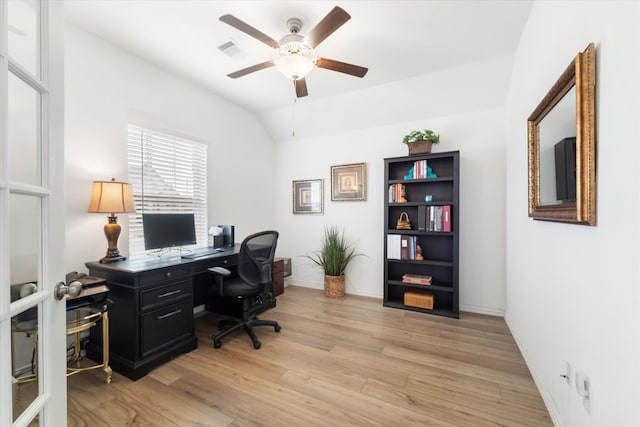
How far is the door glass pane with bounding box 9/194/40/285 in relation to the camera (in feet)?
2.26

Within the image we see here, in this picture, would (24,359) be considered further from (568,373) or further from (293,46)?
(568,373)

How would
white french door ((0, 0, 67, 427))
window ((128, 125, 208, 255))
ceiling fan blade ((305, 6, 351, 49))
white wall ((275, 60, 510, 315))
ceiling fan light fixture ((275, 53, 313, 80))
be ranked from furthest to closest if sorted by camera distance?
white wall ((275, 60, 510, 315)) → window ((128, 125, 208, 255)) → ceiling fan light fixture ((275, 53, 313, 80)) → ceiling fan blade ((305, 6, 351, 49)) → white french door ((0, 0, 67, 427))

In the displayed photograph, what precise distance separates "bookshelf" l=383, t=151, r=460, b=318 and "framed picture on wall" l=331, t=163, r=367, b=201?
0.43m

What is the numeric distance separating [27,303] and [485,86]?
3712 mm

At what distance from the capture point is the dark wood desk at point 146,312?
186 cm

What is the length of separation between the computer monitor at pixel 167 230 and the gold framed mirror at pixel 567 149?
2.89m

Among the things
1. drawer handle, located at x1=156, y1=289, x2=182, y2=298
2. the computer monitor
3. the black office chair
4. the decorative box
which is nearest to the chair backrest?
the black office chair

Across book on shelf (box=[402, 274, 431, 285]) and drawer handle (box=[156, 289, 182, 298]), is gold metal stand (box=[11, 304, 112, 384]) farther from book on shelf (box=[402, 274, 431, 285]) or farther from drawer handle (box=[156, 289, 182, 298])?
book on shelf (box=[402, 274, 431, 285])

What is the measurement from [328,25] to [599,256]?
1830mm

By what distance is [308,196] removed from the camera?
4078 mm

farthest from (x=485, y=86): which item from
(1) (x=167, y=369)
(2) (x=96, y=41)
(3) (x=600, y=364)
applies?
(1) (x=167, y=369)

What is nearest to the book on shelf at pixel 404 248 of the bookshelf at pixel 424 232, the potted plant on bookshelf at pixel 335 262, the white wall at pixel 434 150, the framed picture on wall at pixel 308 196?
the bookshelf at pixel 424 232

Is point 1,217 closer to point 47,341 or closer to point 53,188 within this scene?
point 53,188

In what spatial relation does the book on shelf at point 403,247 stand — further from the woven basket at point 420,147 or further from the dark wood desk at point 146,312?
the dark wood desk at point 146,312
